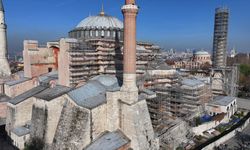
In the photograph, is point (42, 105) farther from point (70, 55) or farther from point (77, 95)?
point (70, 55)

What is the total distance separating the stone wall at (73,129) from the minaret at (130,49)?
6.81 feet

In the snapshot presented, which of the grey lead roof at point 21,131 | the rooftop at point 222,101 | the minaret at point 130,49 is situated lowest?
the grey lead roof at point 21,131

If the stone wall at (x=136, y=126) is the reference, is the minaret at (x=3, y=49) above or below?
above

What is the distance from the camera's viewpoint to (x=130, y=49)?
33.5ft

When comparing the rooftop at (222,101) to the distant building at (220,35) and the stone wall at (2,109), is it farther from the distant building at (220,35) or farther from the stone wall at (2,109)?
the stone wall at (2,109)

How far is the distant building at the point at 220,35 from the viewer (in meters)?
27.4

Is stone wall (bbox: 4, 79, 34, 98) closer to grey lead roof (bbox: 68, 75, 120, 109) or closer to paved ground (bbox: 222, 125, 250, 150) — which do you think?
grey lead roof (bbox: 68, 75, 120, 109)

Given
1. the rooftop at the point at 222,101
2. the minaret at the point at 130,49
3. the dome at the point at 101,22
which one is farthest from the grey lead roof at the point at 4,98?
the rooftop at the point at 222,101

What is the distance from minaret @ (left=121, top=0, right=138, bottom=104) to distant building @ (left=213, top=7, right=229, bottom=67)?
20705 millimetres

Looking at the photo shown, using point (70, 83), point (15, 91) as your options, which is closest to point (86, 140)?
point (70, 83)

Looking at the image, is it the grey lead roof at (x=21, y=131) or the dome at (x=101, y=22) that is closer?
the grey lead roof at (x=21, y=131)

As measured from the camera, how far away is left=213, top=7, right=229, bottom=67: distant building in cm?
2742

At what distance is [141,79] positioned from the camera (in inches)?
547

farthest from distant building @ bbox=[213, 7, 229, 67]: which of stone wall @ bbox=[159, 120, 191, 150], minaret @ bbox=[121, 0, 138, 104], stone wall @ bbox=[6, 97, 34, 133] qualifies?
stone wall @ bbox=[6, 97, 34, 133]
